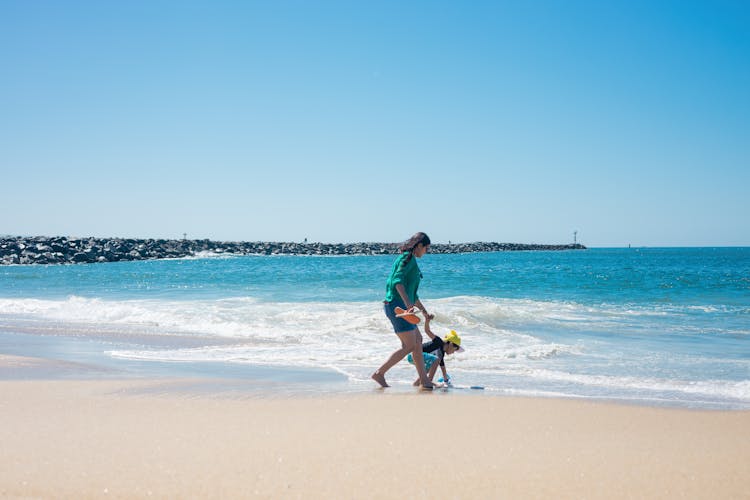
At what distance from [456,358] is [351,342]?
247 centimetres

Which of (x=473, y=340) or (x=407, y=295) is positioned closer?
(x=407, y=295)

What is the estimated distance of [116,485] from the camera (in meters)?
3.44

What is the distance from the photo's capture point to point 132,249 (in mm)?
57312

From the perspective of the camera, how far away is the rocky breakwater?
4809cm

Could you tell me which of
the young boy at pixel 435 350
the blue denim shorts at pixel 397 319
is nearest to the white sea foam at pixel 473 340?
the young boy at pixel 435 350

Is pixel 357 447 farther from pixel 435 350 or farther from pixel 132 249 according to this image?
pixel 132 249

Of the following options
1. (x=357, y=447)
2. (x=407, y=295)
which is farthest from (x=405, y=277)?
(x=357, y=447)

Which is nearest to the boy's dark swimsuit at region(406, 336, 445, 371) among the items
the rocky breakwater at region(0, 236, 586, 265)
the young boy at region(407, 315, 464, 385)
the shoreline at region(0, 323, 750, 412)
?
the young boy at region(407, 315, 464, 385)

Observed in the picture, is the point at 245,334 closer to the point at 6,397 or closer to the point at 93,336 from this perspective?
the point at 93,336

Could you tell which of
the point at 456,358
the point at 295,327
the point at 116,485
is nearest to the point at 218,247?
the point at 295,327

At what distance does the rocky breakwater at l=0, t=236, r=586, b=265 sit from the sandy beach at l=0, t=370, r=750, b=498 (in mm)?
47199

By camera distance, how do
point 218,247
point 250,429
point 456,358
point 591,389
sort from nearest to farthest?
point 250,429 → point 591,389 → point 456,358 → point 218,247

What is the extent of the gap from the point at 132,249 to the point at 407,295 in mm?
55360

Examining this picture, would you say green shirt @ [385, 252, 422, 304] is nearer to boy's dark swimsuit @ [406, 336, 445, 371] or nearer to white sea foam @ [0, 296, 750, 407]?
boy's dark swimsuit @ [406, 336, 445, 371]
